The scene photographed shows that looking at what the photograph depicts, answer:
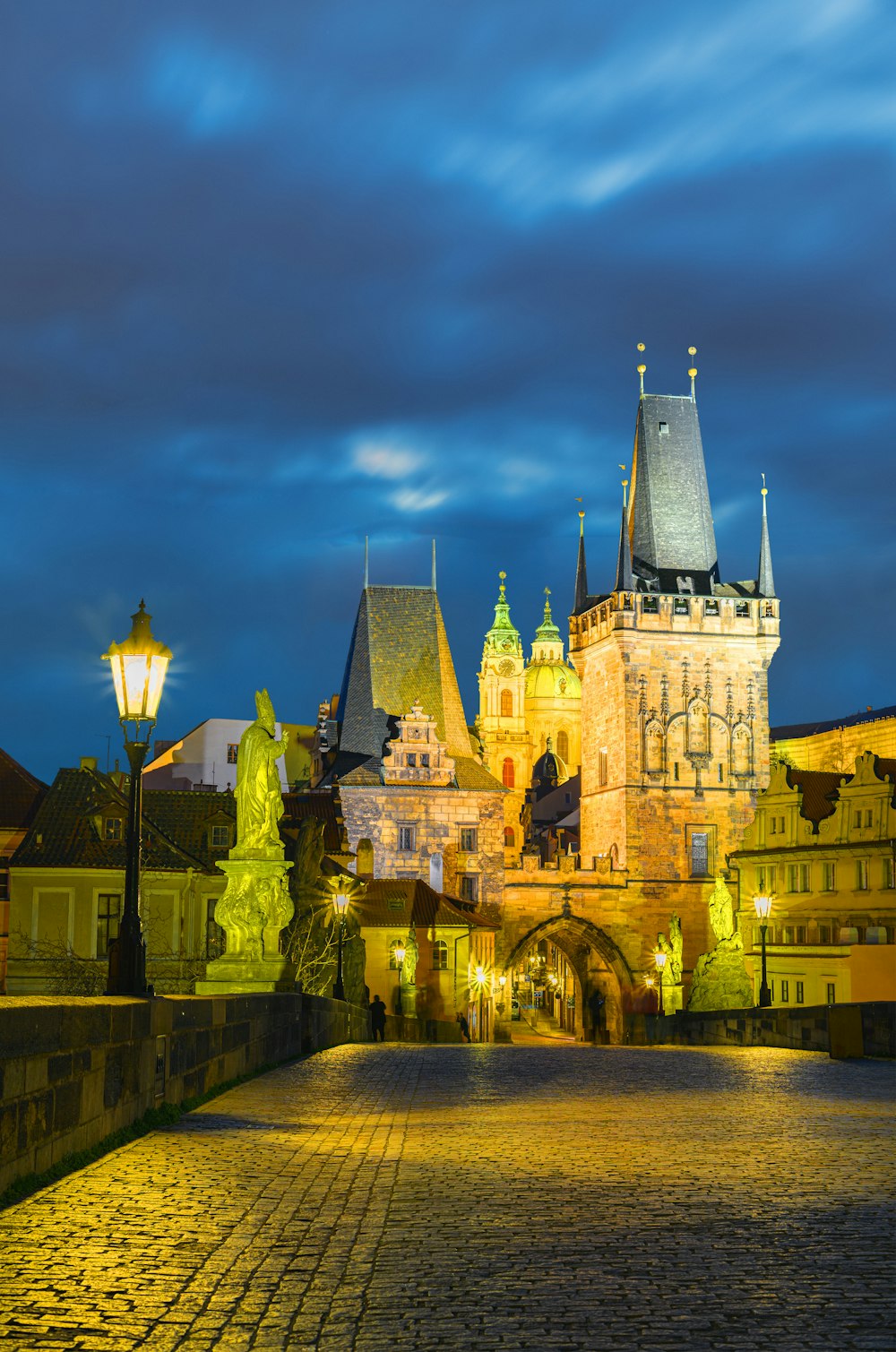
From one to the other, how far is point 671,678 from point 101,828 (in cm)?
3554

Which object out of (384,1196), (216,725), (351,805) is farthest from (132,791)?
(216,725)

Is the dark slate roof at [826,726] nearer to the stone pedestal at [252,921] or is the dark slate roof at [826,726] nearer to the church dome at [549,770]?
the church dome at [549,770]

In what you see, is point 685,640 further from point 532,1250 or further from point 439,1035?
point 532,1250

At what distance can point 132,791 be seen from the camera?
1286 cm

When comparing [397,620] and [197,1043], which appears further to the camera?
[397,620]

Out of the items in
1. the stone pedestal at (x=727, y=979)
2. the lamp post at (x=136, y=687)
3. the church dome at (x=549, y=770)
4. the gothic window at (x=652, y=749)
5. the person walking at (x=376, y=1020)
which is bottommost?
the person walking at (x=376, y=1020)

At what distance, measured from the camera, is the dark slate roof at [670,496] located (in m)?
84.6

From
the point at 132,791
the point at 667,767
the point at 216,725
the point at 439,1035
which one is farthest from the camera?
the point at 216,725

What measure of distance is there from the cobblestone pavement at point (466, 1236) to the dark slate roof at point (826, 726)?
9191 centimetres

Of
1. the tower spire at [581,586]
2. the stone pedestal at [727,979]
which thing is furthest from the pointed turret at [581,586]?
the stone pedestal at [727,979]

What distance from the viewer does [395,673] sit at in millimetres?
79812

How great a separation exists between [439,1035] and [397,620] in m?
25.8

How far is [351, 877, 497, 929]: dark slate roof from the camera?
65938 mm

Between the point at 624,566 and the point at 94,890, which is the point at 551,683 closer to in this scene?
the point at 624,566
